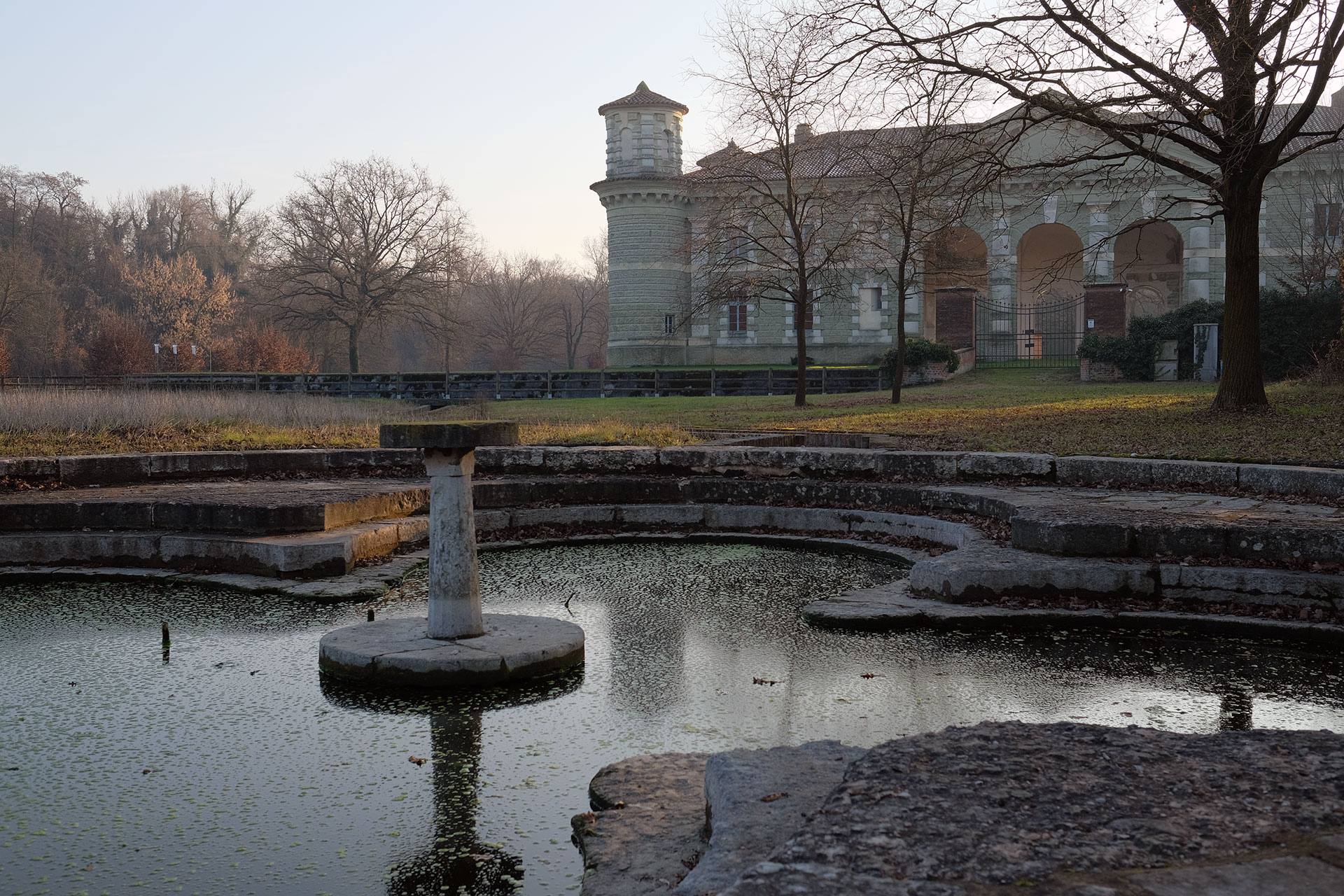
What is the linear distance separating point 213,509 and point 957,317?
29.8 m

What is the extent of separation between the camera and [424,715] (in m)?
4.52

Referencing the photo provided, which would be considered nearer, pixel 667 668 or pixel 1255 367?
pixel 667 668

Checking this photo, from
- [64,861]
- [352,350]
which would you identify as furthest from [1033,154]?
[64,861]

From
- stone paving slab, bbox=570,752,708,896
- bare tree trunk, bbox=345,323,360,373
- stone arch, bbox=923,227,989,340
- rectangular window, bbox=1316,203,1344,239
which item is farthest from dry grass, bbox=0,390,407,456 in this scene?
rectangular window, bbox=1316,203,1344,239

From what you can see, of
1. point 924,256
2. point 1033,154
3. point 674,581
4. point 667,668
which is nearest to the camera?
point 667,668

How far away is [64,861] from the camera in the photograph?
3172mm

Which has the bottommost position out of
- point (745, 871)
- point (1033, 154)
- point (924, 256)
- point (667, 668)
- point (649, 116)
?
point (667, 668)

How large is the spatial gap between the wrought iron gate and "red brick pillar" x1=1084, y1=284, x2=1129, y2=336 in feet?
2.35

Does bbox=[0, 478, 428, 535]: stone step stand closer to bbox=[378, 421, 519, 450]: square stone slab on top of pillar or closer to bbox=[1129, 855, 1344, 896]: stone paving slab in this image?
bbox=[378, 421, 519, 450]: square stone slab on top of pillar

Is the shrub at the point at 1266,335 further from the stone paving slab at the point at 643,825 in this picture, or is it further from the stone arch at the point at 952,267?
the stone paving slab at the point at 643,825

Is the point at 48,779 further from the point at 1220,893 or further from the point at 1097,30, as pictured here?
the point at 1097,30

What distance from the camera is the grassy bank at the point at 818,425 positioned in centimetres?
1109

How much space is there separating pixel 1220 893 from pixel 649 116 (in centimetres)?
4251

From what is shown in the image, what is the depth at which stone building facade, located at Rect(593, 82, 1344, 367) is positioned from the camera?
36.8 metres
